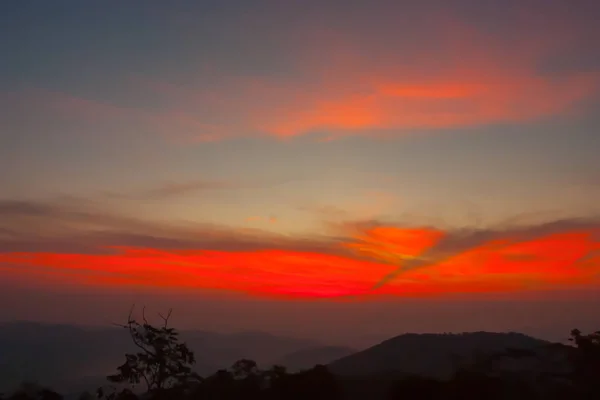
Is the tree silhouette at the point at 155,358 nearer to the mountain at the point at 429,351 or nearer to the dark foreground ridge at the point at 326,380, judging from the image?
the dark foreground ridge at the point at 326,380

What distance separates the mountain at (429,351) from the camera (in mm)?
115550

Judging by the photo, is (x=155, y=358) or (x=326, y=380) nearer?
(x=155, y=358)

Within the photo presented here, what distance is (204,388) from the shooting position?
69.8m

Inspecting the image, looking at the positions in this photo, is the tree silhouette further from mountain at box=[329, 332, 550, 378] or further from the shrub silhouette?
mountain at box=[329, 332, 550, 378]

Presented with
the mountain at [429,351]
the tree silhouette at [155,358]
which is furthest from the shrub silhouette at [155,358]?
the mountain at [429,351]

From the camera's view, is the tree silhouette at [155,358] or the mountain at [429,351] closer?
the tree silhouette at [155,358]

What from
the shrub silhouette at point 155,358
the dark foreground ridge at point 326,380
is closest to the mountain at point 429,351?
the dark foreground ridge at point 326,380

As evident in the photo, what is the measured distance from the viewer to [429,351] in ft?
415

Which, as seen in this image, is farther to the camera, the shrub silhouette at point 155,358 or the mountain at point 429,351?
the mountain at point 429,351

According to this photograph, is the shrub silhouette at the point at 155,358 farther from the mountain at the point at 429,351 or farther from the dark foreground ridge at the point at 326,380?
the mountain at the point at 429,351

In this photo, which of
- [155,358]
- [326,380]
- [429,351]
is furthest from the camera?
[429,351]

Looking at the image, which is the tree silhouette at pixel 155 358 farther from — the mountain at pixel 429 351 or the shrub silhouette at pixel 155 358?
the mountain at pixel 429 351

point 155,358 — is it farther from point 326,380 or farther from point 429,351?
point 429,351

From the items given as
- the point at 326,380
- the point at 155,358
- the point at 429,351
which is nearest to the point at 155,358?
the point at 155,358
